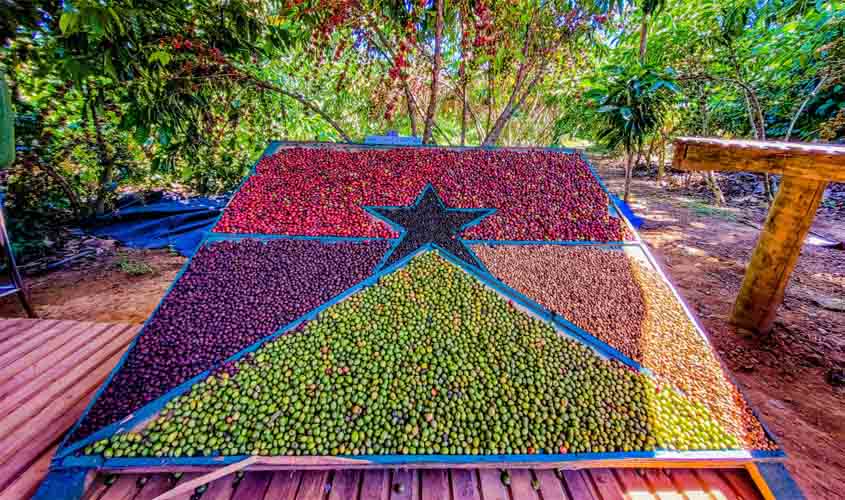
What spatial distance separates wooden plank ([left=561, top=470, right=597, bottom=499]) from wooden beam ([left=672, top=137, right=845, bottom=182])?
2052mm

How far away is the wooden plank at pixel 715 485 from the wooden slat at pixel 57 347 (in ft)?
12.0

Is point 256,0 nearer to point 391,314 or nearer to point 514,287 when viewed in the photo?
point 391,314

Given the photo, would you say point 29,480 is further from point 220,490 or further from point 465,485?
point 465,485

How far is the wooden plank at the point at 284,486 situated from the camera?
1.29 metres

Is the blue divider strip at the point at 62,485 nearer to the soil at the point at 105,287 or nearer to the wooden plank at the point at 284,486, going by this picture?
the wooden plank at the point at 284,486

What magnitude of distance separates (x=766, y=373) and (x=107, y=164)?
321 inches

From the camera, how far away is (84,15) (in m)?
1.83

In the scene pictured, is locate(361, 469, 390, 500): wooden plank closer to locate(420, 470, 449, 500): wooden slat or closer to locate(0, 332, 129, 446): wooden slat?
locate(420, 470, 449, 500): wooden slat

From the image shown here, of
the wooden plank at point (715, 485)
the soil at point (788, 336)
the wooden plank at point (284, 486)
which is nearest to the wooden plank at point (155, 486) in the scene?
the wooden plank at point (284, 486)

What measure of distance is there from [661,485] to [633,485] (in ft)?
0.40

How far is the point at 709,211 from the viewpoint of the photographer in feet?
22.6

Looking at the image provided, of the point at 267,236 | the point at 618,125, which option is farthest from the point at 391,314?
the point at 618,125

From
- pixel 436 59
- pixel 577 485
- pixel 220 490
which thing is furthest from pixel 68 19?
pixel 577 485

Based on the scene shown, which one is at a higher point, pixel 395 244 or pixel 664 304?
pixel 395 244
